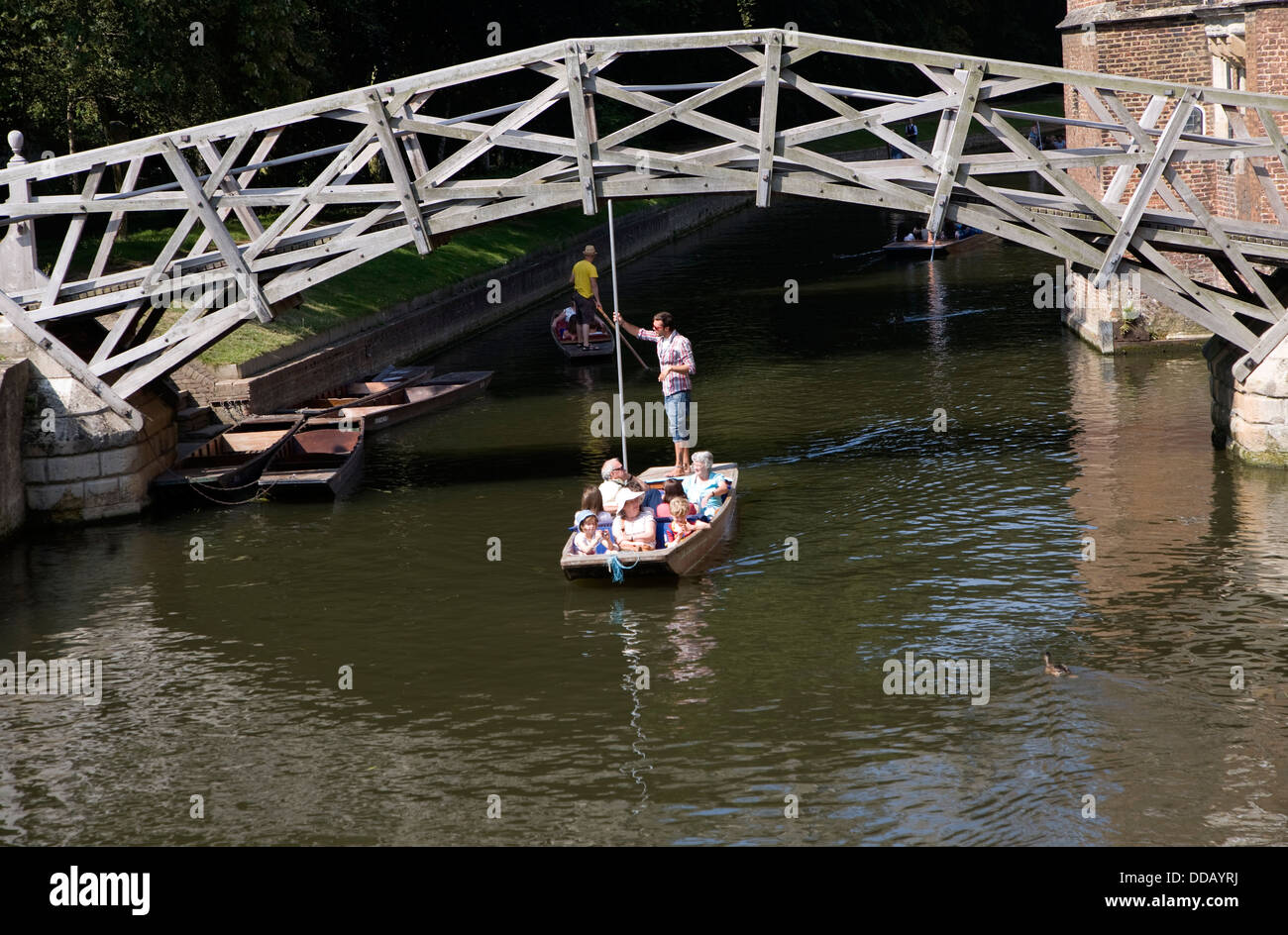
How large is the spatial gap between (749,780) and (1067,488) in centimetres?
842

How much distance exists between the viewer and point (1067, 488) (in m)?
17.2

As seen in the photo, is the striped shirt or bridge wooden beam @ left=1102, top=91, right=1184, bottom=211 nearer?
bridge wooden beam @ left=1102, top=91, right=1184, bottom=211

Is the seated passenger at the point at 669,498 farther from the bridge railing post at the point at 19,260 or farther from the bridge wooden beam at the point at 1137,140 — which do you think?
the bridge railing post at the point at 19,260

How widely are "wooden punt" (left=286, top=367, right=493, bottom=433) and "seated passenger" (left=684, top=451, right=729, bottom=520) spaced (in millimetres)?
6805

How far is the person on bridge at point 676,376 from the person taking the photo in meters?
17.9

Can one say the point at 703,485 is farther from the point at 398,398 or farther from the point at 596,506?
the point at 398,398

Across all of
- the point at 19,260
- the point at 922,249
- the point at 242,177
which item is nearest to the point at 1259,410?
the point at 242,177

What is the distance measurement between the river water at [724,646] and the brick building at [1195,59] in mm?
3060

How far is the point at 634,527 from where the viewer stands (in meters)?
14.7

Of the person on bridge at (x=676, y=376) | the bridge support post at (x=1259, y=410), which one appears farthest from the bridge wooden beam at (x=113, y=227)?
the bridge support post at (x=1259, y=410)

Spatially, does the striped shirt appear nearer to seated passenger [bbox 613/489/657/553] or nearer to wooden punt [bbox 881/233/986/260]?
seated passenger [bbox 613/489/657/553]

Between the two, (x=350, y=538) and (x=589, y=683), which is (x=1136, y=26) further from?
(x=589, y=683)

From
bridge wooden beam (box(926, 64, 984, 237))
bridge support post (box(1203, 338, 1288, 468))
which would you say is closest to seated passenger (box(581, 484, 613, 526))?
bridge wooden beam (box(926, 64, 984, 237))

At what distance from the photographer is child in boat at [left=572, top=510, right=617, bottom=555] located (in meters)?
14.6
